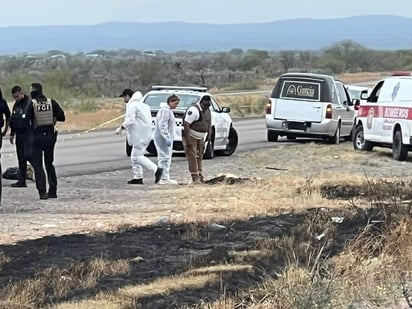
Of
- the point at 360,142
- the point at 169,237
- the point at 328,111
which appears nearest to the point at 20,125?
the point at 169,237

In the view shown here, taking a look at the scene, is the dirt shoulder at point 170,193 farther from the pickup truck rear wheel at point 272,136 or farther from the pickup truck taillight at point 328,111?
the pickup truck rear wheel at point 272,136

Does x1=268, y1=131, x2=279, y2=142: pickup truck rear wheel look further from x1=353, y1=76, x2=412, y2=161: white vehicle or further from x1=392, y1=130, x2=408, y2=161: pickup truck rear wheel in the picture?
x1=392, y1=130, x2=408, y2=161: pickup truck rear wheel

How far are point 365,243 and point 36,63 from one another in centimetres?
9590

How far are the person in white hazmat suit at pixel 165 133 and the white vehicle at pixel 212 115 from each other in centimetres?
421

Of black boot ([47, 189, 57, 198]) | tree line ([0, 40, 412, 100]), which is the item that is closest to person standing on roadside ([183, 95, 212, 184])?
black boot ([47, 189, 57, 198])

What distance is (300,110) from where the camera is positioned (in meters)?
28.2

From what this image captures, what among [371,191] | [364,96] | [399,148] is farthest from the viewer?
[364,96]

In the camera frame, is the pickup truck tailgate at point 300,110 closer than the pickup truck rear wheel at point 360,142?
No

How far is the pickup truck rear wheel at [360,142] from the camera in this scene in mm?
25578

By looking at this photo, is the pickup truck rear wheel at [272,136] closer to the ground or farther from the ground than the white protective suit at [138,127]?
closer to the ground

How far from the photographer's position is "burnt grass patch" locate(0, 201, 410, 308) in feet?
27.5

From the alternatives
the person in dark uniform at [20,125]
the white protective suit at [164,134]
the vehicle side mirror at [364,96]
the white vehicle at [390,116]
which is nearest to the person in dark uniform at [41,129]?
the person in dark uniform at [20,125]

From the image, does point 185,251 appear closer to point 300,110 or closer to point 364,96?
point 364,96

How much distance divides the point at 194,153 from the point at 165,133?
24.6 inches
